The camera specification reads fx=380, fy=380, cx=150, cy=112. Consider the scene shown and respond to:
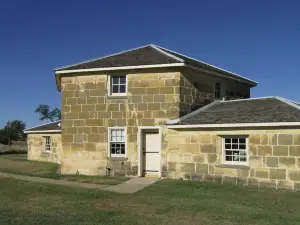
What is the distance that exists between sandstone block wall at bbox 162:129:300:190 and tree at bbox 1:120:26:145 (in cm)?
4417

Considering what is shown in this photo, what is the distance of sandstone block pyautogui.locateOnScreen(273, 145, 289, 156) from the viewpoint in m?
13.5

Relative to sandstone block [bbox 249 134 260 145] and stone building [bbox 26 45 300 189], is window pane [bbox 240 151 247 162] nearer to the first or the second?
stone building [bbox 26 45 300 189]

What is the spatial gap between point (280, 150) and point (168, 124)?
16.0 ft

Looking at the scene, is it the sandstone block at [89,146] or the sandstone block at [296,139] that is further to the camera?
the sandstone block at [89,146]

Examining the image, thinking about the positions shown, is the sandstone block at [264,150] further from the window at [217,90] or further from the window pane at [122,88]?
the window pane at [122,88]

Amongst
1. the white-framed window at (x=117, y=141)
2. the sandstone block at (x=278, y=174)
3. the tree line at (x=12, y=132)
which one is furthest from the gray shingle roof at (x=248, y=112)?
the tree line at (x=12, y=132)

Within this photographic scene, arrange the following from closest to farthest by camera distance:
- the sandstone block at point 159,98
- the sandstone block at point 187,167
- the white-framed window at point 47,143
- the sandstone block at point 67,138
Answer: the sandstone block at point 187,167
the sandstone block at point 159,98
the sandstone block at point 67,138
the white-framed window at point 47,143

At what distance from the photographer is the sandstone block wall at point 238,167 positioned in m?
13.5

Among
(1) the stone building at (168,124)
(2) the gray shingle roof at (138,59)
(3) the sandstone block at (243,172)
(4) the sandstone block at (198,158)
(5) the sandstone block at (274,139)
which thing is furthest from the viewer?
(2) the gray shingle roof at (138,59)

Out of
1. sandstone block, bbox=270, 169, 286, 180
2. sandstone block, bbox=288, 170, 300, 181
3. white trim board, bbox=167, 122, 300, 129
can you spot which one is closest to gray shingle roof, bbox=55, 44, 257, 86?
white trim board, bbox=167, 122, 300, 129

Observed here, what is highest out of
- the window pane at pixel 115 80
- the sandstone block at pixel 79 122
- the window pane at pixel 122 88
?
the window pane at pixel 115 80

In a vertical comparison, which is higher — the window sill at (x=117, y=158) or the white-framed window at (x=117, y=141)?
the white-framed window at (x=117, y=141)

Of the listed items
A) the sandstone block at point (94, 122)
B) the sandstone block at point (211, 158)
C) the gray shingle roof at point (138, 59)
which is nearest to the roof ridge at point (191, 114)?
the gray shingle roof at point (138, 59)

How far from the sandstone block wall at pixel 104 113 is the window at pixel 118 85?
30 centimetres
